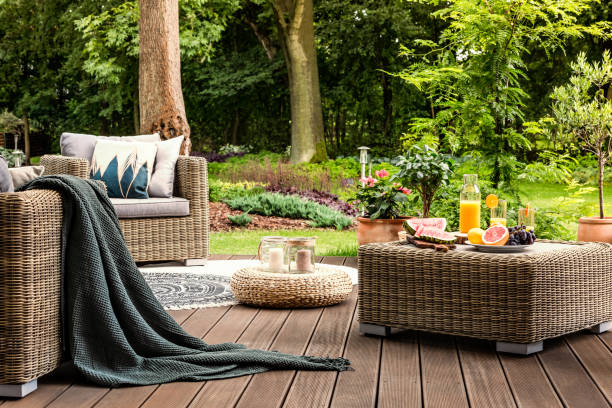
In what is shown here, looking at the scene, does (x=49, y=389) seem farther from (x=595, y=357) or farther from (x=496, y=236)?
(x=595, y=357)

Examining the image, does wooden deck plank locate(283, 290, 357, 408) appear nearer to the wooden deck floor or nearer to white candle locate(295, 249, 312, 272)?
the wooden deck floor

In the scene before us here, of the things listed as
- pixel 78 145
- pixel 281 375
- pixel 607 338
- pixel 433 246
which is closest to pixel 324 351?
pixel 281 375

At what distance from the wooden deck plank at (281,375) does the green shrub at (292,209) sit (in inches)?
147

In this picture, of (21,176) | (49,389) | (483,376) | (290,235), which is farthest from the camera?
(290,235)

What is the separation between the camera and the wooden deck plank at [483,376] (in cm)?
232

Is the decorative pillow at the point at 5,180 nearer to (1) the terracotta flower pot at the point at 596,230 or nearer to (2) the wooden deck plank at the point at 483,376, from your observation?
(2) the wooden deck plank at the point at 483,376

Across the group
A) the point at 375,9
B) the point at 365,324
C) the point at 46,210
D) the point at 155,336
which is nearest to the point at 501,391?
the point at 365,324

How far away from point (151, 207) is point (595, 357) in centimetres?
326

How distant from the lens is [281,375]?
2.64m

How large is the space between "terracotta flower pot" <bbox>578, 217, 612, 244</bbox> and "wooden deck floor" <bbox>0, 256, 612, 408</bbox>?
141cm

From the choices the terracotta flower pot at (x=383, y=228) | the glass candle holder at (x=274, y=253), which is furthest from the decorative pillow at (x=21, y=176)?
the terracotta flower pot at (x=383, y=228)

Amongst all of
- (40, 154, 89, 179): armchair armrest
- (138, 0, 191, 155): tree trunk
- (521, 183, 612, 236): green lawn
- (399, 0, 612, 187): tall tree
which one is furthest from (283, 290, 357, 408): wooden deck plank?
Result: (521, 183, 612, 236): green lawn

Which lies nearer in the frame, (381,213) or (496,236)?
(496,236)

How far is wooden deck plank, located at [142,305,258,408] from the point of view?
2.35 metres
